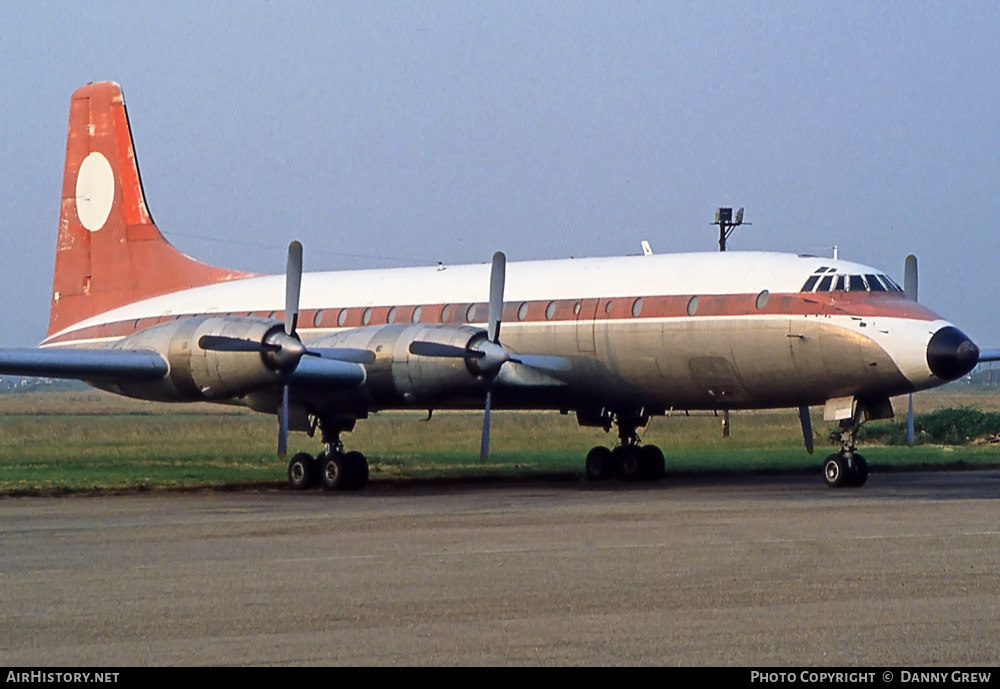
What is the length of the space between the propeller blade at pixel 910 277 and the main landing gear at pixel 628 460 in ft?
16.0

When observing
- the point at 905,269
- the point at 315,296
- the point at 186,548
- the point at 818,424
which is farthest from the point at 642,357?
the point at 818,424

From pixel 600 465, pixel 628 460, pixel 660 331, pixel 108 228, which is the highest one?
pixel 108 228

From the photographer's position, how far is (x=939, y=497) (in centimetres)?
1925

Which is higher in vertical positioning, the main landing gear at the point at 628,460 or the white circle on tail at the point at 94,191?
the white circle on tail at the point at 94,191

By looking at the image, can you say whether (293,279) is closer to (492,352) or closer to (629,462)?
(492,352)

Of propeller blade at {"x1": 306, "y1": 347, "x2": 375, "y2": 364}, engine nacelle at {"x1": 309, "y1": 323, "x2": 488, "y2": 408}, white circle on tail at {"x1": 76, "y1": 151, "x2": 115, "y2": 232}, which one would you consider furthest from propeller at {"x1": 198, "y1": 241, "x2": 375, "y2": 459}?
white circle on tail at {"x1": 76, "y1": 151, "x2": 115, "y2": 232}

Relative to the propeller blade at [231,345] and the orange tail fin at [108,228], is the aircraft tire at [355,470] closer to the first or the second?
the propeller blade at [231,345]

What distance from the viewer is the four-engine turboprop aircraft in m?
19.9

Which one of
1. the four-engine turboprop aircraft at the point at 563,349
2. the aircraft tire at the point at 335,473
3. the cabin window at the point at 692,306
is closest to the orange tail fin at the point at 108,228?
the four-engine turboprop aircraft at the point at 563,349

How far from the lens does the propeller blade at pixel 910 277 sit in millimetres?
22312

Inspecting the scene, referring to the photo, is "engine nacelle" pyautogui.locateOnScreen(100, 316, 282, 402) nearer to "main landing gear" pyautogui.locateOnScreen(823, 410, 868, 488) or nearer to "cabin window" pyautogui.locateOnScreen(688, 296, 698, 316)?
"cabin window" pyautogui.locateOnScreen(688, 296, 698, 316)

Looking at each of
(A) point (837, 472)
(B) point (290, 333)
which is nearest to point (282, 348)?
(B) point (290, 333)

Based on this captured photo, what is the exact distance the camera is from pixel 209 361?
20047 mm

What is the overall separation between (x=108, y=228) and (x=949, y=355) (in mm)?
16925
